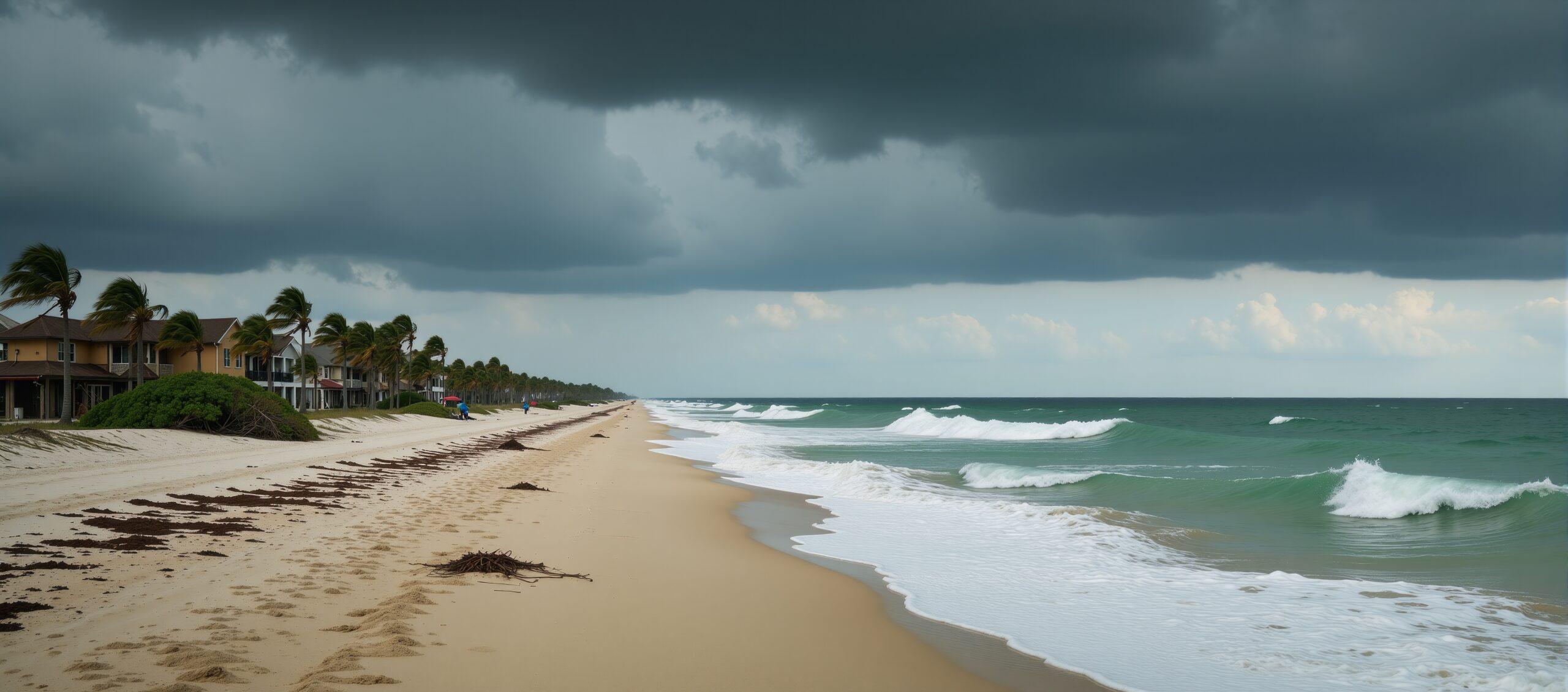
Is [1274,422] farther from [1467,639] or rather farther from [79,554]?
[79,554]

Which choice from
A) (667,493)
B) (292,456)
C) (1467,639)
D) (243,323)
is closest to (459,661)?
(1467,639)

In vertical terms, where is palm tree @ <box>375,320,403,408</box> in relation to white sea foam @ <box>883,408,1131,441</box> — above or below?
above

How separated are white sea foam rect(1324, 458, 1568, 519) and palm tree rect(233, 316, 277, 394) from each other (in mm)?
60025

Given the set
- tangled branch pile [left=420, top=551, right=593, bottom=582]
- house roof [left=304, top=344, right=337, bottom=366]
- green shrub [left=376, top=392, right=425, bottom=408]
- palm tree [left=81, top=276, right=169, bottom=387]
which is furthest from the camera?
green shrub [left=376, top=392, right=425, bottom=408]

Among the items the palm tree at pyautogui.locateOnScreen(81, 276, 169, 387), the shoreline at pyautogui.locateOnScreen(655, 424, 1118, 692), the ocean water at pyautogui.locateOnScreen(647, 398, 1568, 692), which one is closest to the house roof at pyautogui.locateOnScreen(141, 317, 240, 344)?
the palm tree at pyautogui.locateOnScreen(81, 276, 169, 387)

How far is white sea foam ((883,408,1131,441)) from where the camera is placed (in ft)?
168

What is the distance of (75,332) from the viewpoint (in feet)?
173

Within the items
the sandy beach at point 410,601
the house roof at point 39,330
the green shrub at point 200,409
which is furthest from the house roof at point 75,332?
the sandy beach at point 410,601

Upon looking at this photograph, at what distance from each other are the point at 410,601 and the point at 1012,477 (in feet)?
58.1

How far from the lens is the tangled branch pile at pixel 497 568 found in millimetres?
8094

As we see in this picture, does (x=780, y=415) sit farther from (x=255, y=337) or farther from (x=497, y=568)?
(x=497, y=568)

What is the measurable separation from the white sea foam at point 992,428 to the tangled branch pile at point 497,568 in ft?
145

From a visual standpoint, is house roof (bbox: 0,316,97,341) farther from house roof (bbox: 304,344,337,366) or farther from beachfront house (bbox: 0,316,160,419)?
house roof (bbox: 304,344,337,366)

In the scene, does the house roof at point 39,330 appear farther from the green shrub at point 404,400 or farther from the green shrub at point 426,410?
the green shrub at point 404,400
